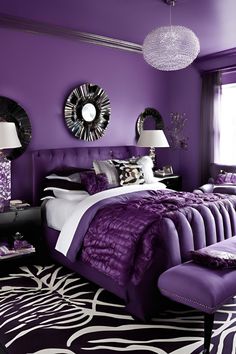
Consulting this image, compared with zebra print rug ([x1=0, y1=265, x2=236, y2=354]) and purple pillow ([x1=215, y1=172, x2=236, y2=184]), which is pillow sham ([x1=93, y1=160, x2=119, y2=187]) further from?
purple pillow ([x1=215, y1=172, x2=236, y2=184])

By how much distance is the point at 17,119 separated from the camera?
4230mm

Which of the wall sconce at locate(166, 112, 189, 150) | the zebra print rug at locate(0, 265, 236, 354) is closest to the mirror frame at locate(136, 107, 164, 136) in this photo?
the wall sconce at locate(166, 112, 189, 150)

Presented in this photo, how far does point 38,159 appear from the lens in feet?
14.4

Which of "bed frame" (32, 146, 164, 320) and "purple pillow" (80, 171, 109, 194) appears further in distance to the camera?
"purple pillow" (80, 171, 109, 194)

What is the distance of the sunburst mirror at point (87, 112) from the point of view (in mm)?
4789

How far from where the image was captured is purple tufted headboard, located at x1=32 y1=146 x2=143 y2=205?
439 centimetres

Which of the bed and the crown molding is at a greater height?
the crown molding

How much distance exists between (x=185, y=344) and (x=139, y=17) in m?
3.43

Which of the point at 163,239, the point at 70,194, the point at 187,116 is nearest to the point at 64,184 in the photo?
the point at 70,194

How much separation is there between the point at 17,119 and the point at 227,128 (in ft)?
11.3

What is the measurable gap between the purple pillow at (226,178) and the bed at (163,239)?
1577 mm

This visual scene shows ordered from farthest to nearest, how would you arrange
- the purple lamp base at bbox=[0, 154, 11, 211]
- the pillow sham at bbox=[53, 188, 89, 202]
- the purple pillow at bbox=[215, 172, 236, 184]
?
the purple pillow at bbox=[215, 172, 236, 184], the pillow sham at bbox=[53, 188, 89, 202], the purple lamp base at bbox=[0, 154, 11, 211]

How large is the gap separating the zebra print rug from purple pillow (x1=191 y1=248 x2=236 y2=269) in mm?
531

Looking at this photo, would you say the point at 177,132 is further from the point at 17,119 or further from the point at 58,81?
the point at 17,119
